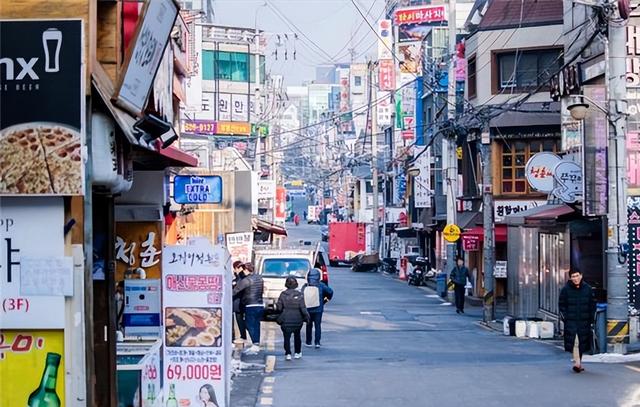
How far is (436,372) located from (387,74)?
6245 centimetres

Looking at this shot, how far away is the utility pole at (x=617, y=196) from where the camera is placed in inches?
833

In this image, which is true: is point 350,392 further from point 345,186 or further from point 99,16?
point 345,186

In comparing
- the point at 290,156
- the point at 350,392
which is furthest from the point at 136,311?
the point at 290,156

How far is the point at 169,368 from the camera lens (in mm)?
13500

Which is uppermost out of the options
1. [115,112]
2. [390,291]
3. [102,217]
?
[115,112]

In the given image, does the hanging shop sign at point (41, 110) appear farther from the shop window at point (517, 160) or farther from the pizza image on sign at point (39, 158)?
the shop window at point (517, 160)

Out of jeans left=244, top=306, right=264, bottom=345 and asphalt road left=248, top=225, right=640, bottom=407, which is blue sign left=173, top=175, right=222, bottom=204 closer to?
jeans left=244, top=306, right=264, bottom=345

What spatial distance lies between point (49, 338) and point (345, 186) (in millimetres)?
122149

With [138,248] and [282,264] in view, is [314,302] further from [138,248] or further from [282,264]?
[282,264]

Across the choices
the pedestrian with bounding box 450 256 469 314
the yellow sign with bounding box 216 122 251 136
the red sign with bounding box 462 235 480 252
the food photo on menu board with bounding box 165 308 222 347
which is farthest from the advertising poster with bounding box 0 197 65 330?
the yellow sign with bounding box 216 122 251 136

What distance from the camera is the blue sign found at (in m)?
20.0

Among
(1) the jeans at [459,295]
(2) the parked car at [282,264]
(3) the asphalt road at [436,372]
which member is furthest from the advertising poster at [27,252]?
(1) the jeans at [459,295]

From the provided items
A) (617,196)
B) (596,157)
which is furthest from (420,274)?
(617,196)

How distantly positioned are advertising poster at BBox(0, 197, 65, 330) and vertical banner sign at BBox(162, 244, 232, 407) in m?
4.13
